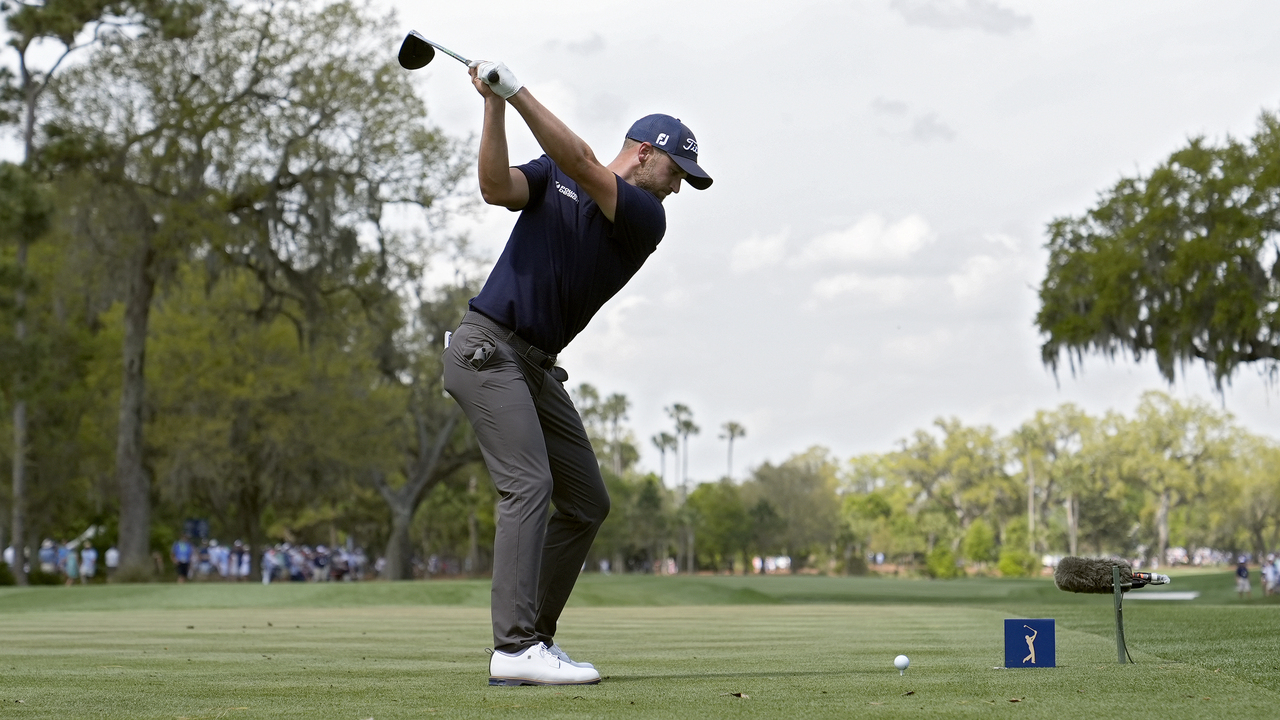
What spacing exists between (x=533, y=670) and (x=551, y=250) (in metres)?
1.55

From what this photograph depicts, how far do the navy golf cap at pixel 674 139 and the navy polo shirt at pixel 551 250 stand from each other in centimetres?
18

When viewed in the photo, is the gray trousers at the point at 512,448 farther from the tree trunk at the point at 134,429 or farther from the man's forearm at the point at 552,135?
the tree trunk at the point at 134,429

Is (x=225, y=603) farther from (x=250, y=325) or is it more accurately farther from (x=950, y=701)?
(x=950, y=701)

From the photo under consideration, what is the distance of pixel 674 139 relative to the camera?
4.93 metres

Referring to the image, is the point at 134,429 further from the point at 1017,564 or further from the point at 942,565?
the point at 1017,564

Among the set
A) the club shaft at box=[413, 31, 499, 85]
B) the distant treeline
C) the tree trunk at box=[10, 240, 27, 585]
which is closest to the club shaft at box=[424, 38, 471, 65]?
the club shaft at box=[413, 31, 499, 85]

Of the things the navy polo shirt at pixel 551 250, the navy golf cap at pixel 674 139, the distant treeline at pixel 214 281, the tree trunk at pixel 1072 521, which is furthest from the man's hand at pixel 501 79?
the tree trunk at pixel 1072 521

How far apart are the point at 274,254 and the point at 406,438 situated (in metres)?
13.3

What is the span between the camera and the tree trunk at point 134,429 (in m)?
31.4

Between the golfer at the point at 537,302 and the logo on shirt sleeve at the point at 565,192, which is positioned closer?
the golfer at the point at 537,302

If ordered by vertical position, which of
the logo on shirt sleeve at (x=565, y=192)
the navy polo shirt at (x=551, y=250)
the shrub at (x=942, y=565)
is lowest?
the shrub at (x=942, y=565)

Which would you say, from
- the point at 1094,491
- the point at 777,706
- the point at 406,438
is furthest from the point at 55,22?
the point at 1094,491

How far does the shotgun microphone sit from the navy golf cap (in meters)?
2.10

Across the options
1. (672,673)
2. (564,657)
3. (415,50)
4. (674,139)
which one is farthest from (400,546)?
(674,139)
